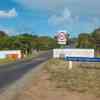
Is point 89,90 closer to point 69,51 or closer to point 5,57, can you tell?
point 69,51

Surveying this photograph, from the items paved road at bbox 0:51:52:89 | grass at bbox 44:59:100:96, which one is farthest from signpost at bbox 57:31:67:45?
grass at bbox 44:59:100:96

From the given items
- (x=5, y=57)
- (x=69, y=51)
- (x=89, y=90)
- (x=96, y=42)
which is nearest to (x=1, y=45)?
(x=96, y=42)

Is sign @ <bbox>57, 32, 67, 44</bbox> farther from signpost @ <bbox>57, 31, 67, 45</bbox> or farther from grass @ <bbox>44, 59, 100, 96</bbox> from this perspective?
grass @ <bbox>44, 59, 100, 96</bbox>

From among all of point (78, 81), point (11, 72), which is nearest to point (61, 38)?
point (11, 72)

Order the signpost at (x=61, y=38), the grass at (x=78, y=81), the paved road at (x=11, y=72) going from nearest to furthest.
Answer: the grass at (x=78, y=81) → the paved road at (x=11, y=72) → the signpost at (x=61, y=38)

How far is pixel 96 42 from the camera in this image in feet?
430

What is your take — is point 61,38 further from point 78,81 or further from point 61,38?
point 78,81

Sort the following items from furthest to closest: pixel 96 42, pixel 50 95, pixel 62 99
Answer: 1. pixel 96 42
2. pixel 50 95
3. pixel 62 99

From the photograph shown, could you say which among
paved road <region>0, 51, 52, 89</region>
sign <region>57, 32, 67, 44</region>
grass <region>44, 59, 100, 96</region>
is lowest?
paved road <region>0, 51, 52, 89</region>

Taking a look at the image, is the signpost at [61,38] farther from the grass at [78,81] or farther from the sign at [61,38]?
the grass at [78,81]

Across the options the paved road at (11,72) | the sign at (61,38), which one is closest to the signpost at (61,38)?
the sign at (61,38)

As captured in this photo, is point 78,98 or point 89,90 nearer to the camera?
point 78,98

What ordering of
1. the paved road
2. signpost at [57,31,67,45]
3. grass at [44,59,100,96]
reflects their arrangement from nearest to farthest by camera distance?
grass at [44,59,100,96] → the paved road → signpost at [57,31,67,45]

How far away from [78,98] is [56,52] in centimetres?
6725
